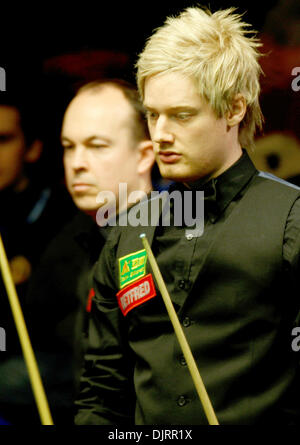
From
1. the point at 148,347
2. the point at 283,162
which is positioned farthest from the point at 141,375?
the point at 283,162

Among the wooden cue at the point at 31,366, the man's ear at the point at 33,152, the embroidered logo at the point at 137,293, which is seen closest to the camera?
the wooden cue at the point at 31,366

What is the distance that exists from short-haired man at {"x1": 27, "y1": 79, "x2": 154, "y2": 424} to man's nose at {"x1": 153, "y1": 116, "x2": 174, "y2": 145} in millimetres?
443

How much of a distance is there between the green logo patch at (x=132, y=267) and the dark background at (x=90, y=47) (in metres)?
0.68

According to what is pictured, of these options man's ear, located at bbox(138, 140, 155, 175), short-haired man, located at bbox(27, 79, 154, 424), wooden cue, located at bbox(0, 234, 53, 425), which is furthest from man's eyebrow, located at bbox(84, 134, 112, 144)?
wooden cue, located at bbox(0, 234, 53, 425)

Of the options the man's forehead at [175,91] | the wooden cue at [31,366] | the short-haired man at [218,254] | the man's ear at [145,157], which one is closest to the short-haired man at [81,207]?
the man's ear at [145,157]

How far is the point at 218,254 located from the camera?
1414 millimetres

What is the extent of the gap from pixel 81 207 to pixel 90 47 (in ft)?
1.95

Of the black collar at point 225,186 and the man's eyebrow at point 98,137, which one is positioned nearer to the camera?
the black collar at point 225,186

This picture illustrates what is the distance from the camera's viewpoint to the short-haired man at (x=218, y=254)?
1.38 meters

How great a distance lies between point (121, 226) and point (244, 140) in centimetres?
40

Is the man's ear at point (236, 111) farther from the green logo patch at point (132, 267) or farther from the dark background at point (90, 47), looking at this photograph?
the dark background at point (90, 47)

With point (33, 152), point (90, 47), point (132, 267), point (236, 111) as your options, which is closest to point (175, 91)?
point (236, 111)

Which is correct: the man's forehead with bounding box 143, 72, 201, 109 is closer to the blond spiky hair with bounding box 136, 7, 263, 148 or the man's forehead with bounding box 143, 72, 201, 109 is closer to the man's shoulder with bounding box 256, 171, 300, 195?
the blond spiky hair with bounding box 136, 7, 263, 148

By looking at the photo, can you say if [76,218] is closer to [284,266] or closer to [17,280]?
[17,280]
